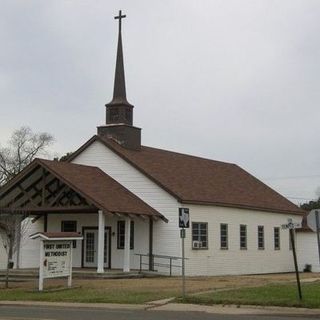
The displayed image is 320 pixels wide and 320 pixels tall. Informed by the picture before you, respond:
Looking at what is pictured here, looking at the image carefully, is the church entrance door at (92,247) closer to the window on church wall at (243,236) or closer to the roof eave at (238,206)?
the roof eave at (238,206)

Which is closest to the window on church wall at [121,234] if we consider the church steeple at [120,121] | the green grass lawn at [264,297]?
the church steeple at [120,121]

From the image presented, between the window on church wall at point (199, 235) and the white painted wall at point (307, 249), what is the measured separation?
1201cm

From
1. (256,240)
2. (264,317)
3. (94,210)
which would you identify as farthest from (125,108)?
(264,317)

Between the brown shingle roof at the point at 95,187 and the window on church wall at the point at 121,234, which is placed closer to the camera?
the brown shingle roof at the point at 95,187

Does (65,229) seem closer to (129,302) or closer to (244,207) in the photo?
(244,207)

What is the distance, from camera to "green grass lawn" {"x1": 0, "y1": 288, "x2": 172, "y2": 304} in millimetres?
20250

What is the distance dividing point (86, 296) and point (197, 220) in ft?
48.0

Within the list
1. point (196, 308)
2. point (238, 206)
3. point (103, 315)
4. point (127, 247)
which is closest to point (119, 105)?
point (238, 206)

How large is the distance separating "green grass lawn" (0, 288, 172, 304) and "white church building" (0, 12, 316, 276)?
24.3 feet

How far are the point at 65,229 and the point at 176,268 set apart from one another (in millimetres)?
6815

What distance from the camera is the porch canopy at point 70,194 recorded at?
Answer: 3164 cm

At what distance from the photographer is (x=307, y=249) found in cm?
4591

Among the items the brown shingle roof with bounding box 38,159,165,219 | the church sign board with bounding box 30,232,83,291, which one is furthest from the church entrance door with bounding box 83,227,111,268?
the church sign board with bounding box 30,232,83,291

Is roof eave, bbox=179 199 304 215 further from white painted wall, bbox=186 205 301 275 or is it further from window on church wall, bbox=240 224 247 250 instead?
window on church wall, bbox=240 224 247 250
